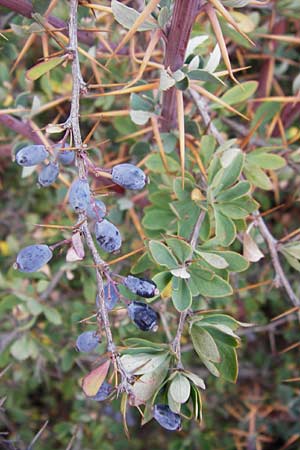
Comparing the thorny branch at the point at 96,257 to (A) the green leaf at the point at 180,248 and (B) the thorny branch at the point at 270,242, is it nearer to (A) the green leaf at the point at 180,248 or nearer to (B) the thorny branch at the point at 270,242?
(A) the green leaf at the point at 180,248

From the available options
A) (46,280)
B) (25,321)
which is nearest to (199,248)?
(46,280)

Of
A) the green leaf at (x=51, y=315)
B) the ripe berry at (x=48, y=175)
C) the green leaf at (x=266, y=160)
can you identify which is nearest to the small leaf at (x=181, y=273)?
the ripe berry at (x=48, y=175)

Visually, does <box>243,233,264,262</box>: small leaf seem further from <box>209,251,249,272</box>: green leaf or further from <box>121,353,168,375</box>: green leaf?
<box>121,353,168,375</box>: green leaf

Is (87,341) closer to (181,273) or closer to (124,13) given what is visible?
(181,273)

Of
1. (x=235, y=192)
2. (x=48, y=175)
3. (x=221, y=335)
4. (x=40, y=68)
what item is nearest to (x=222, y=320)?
(x=221, y=335)

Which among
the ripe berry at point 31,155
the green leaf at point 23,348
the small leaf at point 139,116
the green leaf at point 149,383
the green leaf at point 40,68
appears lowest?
the green leaf at point 23,348

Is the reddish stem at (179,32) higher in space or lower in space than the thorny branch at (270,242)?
higher

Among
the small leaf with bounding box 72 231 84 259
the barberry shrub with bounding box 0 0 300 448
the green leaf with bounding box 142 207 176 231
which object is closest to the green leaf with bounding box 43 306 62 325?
the barberry shrub with bounding box 0 0 300 448

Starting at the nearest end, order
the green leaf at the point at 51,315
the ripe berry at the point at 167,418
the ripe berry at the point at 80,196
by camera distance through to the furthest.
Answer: the ripe berry at the point at 80,196, the ripe berry at the point at 167,418, the green leaf at the point at 51,315
